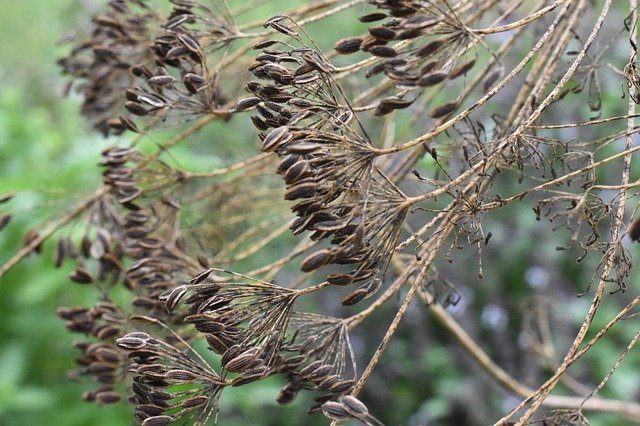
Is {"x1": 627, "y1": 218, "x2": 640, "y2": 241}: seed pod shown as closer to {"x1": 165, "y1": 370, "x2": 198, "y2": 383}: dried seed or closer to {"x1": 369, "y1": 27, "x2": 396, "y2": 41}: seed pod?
{"x1": 369, "y1": 27, "x2": 396, "y2": 41}: seed pod

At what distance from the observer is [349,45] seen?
0.83 metres

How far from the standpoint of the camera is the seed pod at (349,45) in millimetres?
825

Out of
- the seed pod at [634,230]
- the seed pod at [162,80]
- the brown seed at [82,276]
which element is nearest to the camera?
the seed pod at [634,230]

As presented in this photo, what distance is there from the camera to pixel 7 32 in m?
4.41

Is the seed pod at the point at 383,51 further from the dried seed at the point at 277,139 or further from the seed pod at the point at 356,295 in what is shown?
the seed pod at the point at 356,295

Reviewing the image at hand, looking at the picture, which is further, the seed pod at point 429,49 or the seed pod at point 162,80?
the seed pod at point 162,80

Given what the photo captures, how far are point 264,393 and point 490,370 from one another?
1.09m

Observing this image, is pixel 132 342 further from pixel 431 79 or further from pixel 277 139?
pixel 431 79

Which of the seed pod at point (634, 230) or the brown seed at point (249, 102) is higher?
the brown seed at point (249, 102)

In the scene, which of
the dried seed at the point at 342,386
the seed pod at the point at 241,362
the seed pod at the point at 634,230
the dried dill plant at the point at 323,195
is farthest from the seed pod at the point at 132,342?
the seed pod at the point at 634,230

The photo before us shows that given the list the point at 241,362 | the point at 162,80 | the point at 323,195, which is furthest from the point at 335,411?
the point at 162,80

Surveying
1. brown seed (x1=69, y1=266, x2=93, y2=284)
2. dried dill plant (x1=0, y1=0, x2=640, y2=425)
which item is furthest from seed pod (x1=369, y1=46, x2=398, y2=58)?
brown seed (x1=69, y1=266, x2=93, y2=284)

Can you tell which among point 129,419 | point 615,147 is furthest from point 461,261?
point 129,419

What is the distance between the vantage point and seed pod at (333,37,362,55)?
32.5 inches
